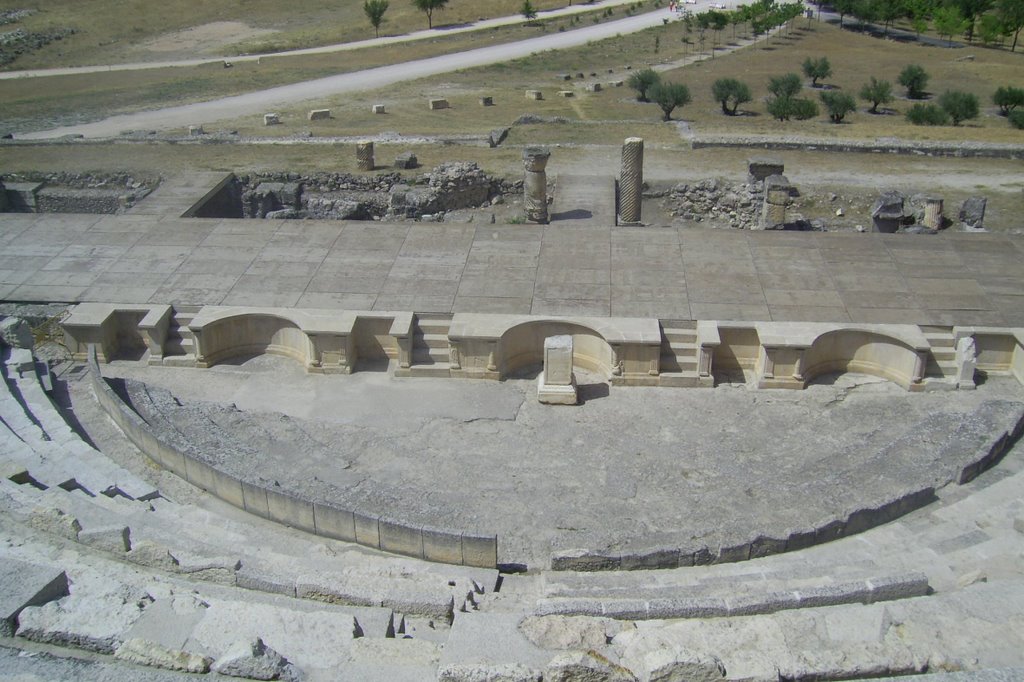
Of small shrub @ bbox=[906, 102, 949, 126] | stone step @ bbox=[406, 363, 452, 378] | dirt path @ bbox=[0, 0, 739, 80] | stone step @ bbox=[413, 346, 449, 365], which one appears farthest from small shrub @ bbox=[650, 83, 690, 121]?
stone step @ bbox=[406, 363, 452, 378]

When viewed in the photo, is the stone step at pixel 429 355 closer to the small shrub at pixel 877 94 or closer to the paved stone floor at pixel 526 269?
the paved stone floor at pixel 526 269

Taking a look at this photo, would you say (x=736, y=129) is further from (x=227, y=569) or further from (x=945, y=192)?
(x=227, y=569)

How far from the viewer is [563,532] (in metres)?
13.1

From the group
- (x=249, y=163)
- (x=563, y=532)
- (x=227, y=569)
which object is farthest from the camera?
(x=249, y=163)

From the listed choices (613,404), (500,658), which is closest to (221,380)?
(613,404)

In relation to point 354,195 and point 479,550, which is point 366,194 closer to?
point 354,195

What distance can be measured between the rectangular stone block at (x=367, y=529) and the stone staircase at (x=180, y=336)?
705 cm

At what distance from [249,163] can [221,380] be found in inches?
495

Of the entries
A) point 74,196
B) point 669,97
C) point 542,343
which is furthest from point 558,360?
point 669,97

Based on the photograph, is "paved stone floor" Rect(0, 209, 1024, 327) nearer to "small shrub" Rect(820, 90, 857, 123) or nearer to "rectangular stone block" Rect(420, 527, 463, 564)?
"rectangular stone block" Rect(420, 527, 463, 564)

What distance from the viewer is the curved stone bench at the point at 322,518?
12.0m

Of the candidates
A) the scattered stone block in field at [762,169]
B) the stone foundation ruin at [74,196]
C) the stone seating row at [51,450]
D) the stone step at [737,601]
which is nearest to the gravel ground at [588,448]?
the stone seating row at [51,450]

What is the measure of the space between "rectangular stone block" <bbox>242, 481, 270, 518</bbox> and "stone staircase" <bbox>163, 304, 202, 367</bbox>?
533 cm

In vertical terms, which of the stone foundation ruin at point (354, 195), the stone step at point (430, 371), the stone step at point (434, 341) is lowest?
the stone step at point (430, 371)
